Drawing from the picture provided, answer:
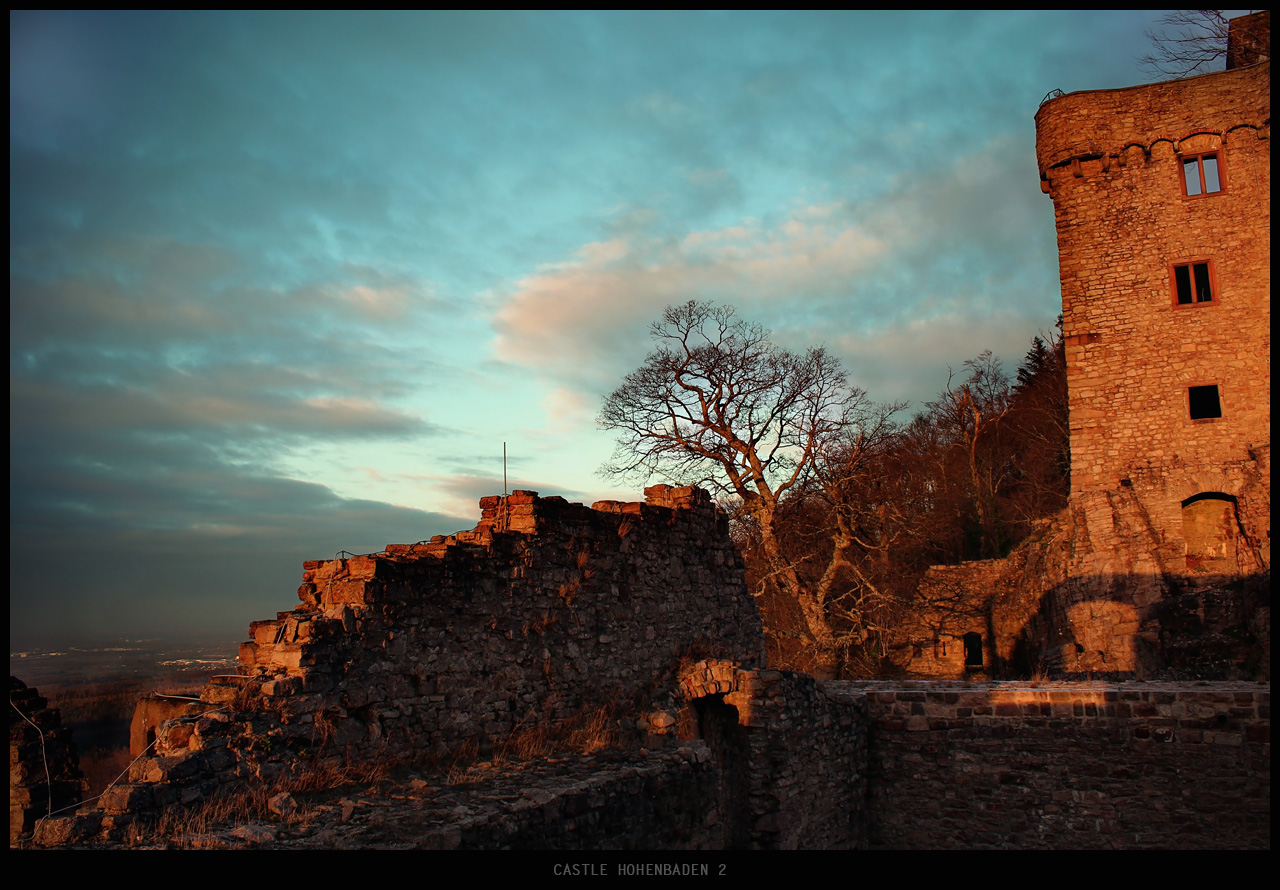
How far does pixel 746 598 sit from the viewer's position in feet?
35.3

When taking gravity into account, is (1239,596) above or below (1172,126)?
below

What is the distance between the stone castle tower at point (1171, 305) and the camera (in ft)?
52.7

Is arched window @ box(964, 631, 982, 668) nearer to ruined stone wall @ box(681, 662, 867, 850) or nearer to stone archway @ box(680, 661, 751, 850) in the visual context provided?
ruined stone wall @ box(681, 662, 867, 850)

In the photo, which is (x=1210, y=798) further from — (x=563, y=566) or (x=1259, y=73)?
(x=1259, y=73)

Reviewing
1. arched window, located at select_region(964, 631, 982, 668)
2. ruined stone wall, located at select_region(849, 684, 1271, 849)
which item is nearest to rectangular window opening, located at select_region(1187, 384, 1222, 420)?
arched window, located at select_region(964, 631, 982, 668)

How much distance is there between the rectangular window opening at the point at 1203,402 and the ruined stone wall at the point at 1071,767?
9.61m

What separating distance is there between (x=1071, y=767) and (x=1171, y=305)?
12.0m

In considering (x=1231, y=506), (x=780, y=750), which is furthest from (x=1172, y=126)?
(x=780, y=750)

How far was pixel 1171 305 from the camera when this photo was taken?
1688cm

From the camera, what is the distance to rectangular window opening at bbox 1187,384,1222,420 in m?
16.7

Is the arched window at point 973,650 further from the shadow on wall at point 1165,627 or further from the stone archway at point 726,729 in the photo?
the stone archway at point 726,729

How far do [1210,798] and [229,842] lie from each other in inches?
397

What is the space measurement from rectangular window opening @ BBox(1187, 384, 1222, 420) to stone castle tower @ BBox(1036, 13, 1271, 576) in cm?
4

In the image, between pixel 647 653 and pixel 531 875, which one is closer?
pixel 531 875
